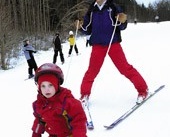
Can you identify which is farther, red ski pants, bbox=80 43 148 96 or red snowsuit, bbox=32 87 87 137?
red ski pants, bbox=80 43 148 96

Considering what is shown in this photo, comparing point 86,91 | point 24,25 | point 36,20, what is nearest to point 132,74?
point 86,91

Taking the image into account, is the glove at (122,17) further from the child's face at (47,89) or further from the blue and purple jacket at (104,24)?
the child's face at (47,89)

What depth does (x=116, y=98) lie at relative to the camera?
693cm

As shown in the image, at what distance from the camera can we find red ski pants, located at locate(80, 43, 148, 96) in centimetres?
604

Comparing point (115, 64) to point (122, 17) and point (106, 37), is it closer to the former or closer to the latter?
point (106, 37)

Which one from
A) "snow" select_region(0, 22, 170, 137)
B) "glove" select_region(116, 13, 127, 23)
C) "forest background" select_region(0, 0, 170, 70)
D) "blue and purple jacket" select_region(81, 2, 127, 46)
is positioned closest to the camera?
"snow" select_region(0, 22, 170, 137)

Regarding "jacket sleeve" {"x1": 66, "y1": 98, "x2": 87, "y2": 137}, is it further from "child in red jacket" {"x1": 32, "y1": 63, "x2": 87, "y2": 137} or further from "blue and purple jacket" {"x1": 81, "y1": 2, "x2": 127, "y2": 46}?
"blue and purple jacket" {"x1": 81, "y1": 2, "x2": 127, "y2": 46}

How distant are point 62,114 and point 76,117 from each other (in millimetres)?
140

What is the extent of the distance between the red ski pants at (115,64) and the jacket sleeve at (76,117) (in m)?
2.80

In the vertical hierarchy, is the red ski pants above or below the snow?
above

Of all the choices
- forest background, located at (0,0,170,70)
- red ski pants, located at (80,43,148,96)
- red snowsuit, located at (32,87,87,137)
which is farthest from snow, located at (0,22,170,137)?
forest background, located at (0,0,170,70)

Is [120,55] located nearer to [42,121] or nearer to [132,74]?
[132,74]

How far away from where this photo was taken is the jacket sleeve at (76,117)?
10.6 ft

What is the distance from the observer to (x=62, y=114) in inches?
132
